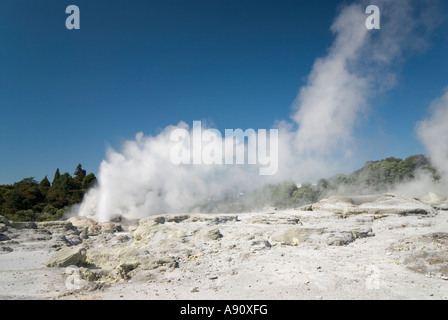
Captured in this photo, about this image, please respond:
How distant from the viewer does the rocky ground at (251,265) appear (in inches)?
305

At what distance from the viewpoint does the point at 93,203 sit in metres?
49.8

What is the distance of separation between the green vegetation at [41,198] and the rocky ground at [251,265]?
30.0 meters

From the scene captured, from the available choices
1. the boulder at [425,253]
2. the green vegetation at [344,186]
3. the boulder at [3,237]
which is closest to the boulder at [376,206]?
the boulder at [425,253]

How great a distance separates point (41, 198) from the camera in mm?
52219

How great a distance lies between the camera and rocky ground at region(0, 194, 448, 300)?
25.4ft

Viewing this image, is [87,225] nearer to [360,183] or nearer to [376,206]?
[376,206]

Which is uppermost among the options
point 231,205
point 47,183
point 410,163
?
point 410,163

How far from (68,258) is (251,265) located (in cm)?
776

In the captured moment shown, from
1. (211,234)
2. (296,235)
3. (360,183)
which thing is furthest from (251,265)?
(360,183)

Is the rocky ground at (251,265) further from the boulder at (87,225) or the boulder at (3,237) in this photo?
the boulder at (87,225)
